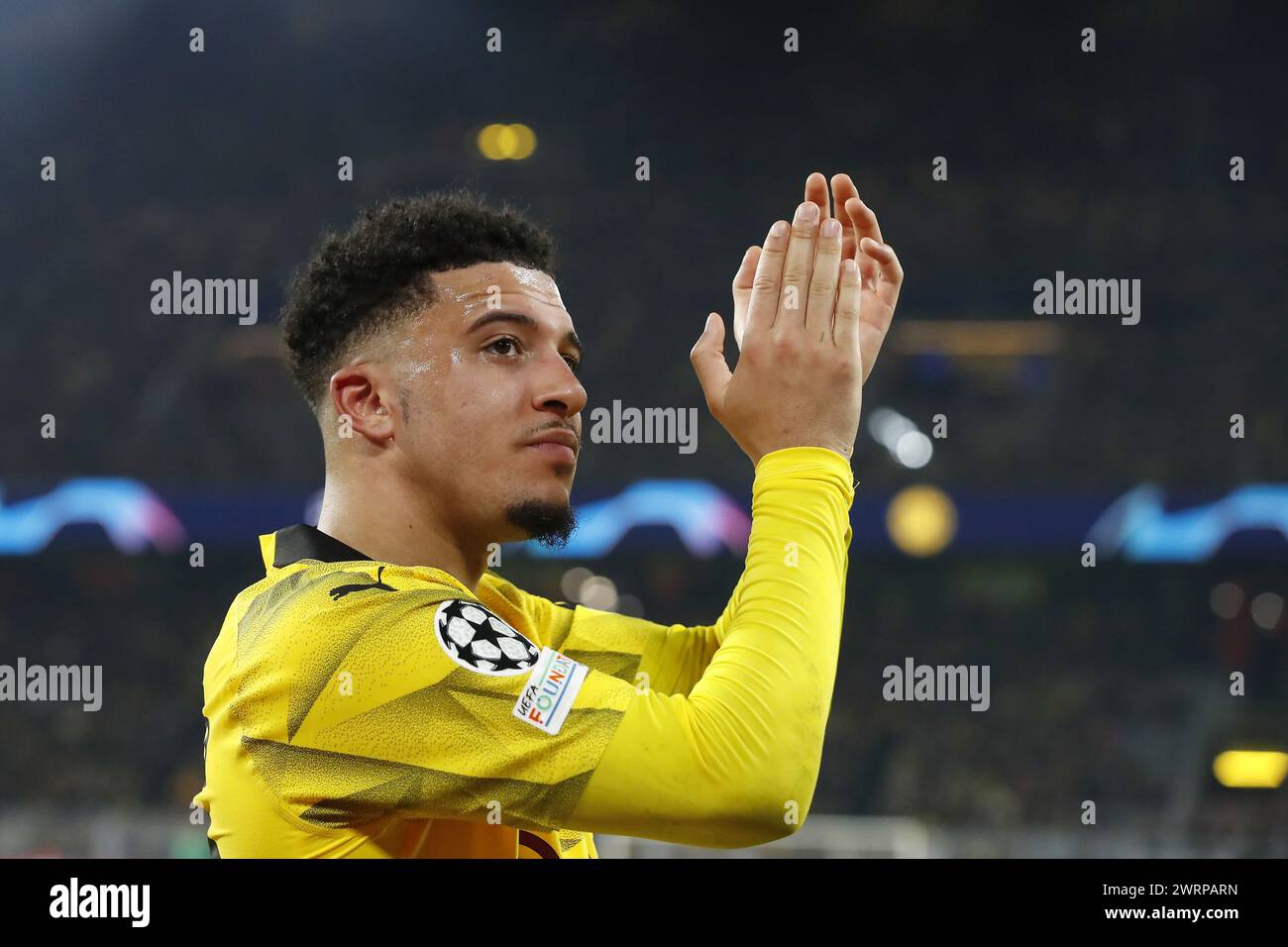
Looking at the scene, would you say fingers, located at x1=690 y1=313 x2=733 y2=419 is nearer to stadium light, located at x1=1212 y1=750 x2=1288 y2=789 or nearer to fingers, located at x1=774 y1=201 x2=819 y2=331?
fingers, located at x1=774 y1=201 x2=819 y2=331

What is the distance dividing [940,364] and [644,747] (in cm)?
1276

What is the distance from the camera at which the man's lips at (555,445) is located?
6.82ft

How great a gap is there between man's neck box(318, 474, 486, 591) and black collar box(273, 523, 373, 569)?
0.10ft

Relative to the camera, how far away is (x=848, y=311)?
1.96 metres

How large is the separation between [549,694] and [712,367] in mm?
659

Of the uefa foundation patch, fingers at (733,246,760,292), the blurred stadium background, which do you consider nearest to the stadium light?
the blurred stadium background

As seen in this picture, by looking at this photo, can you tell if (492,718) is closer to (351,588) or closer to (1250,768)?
(351,588)

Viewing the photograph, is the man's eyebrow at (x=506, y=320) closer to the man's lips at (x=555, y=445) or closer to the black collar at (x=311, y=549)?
the man's lips at (x=555, y=445)

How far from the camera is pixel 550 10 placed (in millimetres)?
15133

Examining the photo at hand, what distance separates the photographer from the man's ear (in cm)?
215

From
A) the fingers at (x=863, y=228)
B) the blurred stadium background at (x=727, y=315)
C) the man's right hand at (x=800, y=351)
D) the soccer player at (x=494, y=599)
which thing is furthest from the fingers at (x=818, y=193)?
the blurred stadium background at (x=727, y=315)

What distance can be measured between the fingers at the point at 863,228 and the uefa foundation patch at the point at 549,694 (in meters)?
0.99

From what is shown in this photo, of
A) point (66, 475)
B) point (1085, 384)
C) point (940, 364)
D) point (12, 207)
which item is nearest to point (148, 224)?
point (12, 207)
